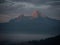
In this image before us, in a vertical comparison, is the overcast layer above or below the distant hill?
above

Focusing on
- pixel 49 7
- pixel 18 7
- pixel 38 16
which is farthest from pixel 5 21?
pixel 49 7

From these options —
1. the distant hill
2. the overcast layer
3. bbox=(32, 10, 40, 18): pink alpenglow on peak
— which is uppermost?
the overcast layer

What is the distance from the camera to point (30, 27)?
7.22 feet

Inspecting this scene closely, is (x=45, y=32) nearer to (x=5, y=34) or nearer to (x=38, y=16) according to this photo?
(x=38, y=16)

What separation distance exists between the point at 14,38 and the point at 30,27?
0.26m

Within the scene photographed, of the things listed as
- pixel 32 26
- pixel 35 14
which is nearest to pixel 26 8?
pixel 35 14

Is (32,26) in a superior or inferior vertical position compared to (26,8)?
inferior

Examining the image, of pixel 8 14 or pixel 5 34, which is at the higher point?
pixel 8 14

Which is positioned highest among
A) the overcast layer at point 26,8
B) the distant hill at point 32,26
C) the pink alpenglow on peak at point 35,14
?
the overcast layer at point 26,8

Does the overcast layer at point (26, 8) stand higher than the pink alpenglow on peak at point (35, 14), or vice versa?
the overcast layer at point (26, 8)

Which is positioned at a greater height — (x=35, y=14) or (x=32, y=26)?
(x=35, y=14)

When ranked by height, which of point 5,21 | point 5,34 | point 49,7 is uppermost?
point 49,7

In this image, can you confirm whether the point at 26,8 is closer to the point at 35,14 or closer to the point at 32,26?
the point at 35,14

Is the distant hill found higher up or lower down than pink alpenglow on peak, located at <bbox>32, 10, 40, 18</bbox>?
lower down
